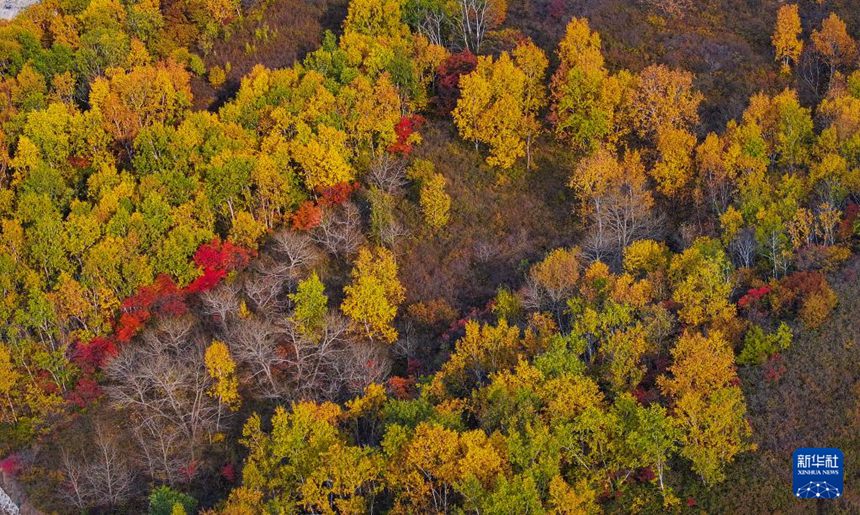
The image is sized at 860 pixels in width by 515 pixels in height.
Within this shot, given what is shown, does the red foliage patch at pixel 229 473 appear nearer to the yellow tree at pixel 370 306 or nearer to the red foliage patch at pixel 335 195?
the yellow tree at pixel 370 306

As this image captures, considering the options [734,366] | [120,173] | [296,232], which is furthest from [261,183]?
[734,366]

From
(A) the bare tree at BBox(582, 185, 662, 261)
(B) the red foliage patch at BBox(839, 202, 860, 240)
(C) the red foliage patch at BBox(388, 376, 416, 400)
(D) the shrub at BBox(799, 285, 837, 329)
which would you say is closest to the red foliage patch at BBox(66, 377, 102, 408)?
(C) the red foliage patch at BBox(388, 376, 416, 400)

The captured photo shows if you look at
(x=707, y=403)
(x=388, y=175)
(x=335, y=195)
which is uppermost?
(x=388, y=175)

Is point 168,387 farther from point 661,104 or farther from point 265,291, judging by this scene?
point 661,104

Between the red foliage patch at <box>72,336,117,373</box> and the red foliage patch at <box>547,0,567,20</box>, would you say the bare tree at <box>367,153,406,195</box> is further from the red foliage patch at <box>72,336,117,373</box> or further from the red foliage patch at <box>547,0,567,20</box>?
the red foliage patch at <box>547,0,567,20</box>

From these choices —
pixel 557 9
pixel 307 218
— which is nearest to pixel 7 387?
pixel 307 218
